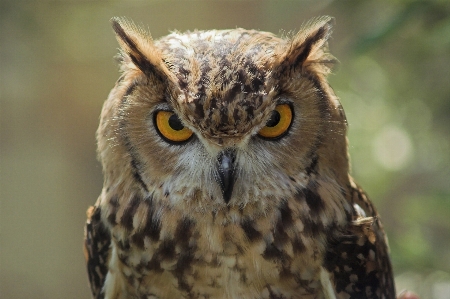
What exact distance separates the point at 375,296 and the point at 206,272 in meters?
0.64

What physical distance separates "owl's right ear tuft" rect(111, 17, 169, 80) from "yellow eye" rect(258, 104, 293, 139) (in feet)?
1.10

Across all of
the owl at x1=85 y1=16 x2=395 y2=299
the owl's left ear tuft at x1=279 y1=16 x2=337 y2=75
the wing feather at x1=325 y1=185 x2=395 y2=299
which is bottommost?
the wing feather at x1=325 y1=185 x2=395 y2=299

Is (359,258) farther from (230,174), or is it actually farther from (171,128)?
(171,128)

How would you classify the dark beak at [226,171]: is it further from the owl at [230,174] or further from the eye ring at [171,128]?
the eye ring at [171,128]

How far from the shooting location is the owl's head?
5.58 ft

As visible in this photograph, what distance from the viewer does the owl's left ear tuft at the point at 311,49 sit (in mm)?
1855

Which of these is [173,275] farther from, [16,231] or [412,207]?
[16,231]

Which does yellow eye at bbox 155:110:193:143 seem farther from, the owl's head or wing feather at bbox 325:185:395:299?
wing feather at bbox 325:185:395:299

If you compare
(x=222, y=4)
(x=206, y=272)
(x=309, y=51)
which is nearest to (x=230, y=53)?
(x=309, y=51)

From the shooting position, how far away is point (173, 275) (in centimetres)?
199

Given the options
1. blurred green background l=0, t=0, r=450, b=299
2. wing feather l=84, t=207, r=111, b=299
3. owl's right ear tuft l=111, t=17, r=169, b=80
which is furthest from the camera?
blurred green background l=0, t=0, r=450, b=299

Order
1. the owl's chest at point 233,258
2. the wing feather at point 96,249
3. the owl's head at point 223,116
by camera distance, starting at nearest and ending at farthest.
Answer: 1. the owl's head at point 223,116
2. the owl's chest at point 233,258
3. the wing feather at point 96,249

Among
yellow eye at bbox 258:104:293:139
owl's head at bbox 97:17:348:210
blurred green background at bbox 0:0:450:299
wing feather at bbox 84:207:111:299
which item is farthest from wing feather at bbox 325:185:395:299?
wing feather at bbox 84:207:111:299

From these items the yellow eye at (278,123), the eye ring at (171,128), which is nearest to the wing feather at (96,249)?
the eye ring at (171,128)
